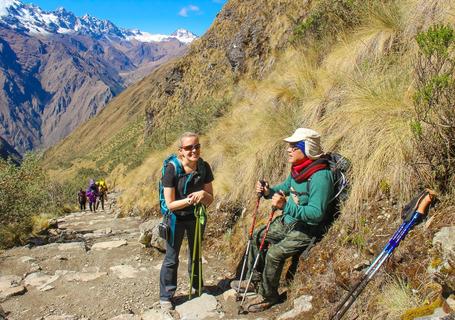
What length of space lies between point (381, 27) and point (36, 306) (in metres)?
7.59

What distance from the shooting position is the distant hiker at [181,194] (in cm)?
524

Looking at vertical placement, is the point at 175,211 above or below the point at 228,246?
above

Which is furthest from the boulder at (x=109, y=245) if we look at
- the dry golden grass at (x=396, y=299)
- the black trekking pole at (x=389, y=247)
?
the dry golden grass at (x=396, y=299)

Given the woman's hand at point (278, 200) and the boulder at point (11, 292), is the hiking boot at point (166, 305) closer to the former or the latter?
the woman's hand at point (278, 200)

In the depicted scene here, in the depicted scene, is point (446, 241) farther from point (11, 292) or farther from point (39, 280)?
point (39, 280)

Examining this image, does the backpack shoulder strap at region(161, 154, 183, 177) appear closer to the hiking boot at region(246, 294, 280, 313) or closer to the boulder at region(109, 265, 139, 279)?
the hiking boot at region(246, 294, 280, 313)

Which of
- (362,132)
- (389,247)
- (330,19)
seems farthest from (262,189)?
(330,19)

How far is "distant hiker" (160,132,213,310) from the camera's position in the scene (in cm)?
524

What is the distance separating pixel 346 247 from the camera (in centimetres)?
453

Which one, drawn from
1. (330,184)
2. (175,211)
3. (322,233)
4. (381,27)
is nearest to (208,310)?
(175,211)

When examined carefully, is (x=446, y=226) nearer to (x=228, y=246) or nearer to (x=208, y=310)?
(x=208, y=310)

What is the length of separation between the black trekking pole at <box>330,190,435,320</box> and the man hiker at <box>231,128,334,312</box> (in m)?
0.86

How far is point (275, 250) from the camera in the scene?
482 cm

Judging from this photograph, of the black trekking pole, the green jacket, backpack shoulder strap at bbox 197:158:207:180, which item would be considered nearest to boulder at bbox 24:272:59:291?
backpack shoulder strap at bbox 197:158:207:180
